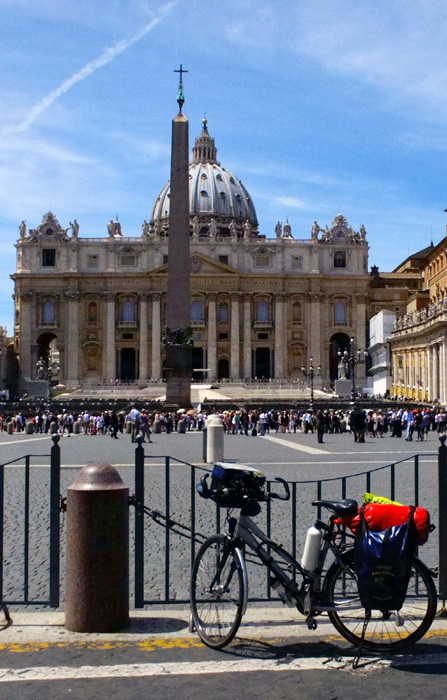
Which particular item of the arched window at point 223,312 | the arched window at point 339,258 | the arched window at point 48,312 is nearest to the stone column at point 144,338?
the arched window at point 223,312

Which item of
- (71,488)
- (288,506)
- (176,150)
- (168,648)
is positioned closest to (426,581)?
(168,648)

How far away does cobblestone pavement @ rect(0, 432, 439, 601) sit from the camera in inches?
306

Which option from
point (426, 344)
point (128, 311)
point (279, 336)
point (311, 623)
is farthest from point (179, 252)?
point (128, 311)

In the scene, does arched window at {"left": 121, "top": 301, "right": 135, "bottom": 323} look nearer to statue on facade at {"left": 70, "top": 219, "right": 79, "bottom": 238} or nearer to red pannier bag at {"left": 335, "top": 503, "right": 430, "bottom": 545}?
statue on facade at {"left": 70, "top": 219, "right": 79, "bottom": 238}

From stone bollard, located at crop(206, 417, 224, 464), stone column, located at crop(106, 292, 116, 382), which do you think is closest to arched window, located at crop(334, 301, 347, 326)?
stone column, located at crop(106, 292, 116, 382)

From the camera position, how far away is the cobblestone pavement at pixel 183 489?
25.5ft

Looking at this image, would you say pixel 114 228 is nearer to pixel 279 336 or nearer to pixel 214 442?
pixel 279 336

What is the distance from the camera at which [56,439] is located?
243 inches

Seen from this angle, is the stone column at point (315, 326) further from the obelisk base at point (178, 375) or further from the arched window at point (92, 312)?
the obelisk base at point (178, 375)

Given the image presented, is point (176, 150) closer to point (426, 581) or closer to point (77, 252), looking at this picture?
point (426, 581)

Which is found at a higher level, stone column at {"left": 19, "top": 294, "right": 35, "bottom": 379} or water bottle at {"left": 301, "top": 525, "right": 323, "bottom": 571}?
stone column at {"left": 19, "top": 294, "right": 35, "bottom": 379}

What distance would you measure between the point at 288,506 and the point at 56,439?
6.08 metres

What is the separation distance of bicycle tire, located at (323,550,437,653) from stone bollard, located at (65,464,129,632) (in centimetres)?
150

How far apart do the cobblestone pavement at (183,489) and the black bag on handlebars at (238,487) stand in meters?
0.98
